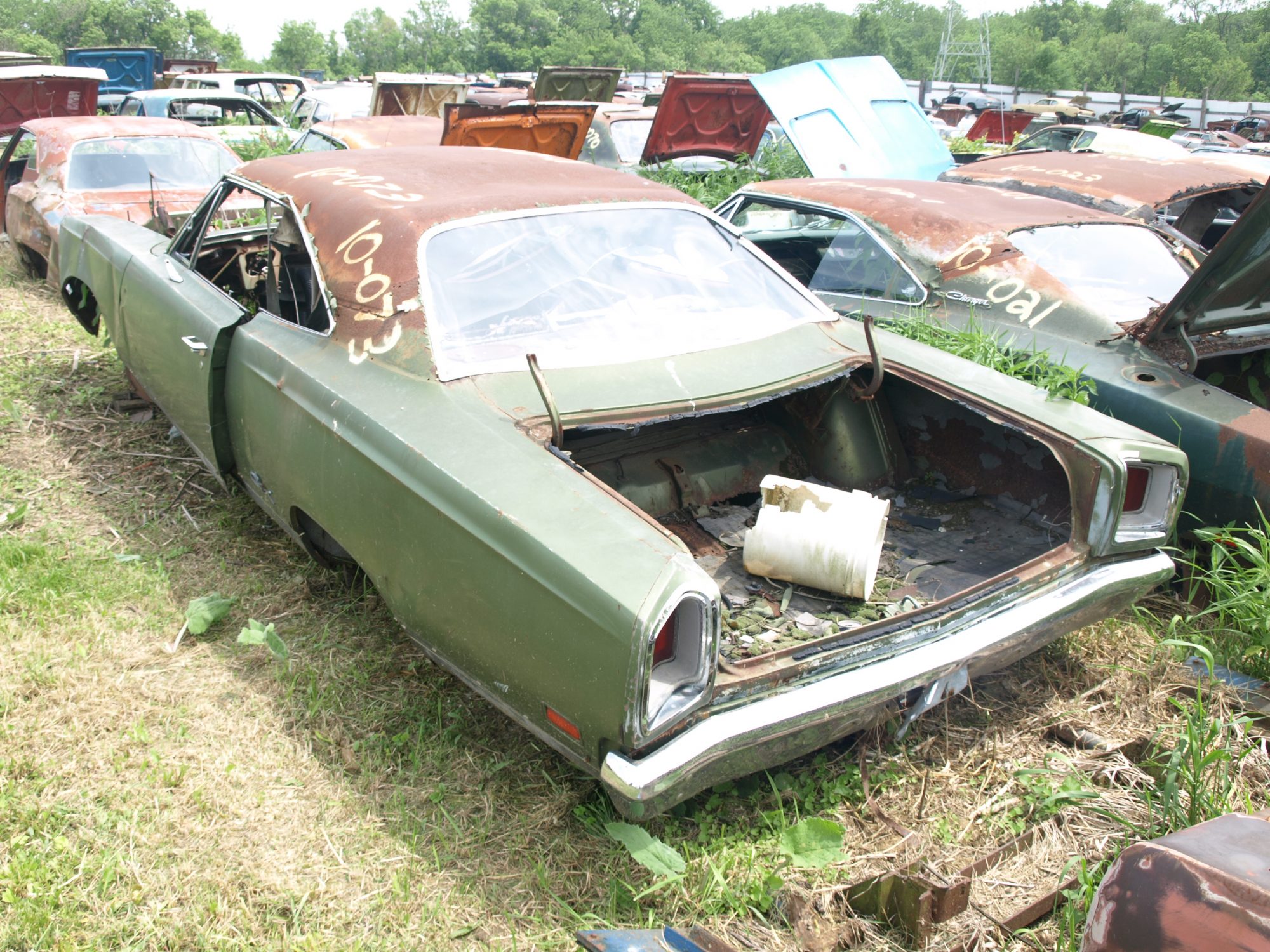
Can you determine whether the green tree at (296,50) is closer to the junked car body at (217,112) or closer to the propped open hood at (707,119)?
the junked car body at (217,112)

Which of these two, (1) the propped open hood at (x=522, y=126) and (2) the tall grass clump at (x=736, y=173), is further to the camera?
(2) the tall grass clump at (x=736, y=173)

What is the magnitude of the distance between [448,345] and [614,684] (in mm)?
1251

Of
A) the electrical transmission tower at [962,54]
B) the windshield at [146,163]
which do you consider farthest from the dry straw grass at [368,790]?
the electrical transmission tower at [962,54]

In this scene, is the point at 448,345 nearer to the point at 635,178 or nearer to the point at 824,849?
the point at 635,178

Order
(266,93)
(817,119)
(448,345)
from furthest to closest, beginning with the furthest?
(266,93), (817,119), (448,345)

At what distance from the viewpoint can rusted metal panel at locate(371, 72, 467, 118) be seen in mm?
10766

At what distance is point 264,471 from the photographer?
3.19 meters

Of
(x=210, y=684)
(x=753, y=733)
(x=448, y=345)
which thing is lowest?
(x=210, y=684)

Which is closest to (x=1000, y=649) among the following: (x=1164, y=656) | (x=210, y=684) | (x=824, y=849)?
(x=824, y=849)

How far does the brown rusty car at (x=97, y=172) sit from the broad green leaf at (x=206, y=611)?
375 cm

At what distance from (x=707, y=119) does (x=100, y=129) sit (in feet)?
14.6

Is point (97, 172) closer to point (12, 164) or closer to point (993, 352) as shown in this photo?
point (12, 164)

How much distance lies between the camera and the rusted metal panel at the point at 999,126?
48.5ft

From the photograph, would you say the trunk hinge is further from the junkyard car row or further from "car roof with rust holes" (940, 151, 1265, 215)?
"car roof with rust holes" (940, 151, 1265, 215)
